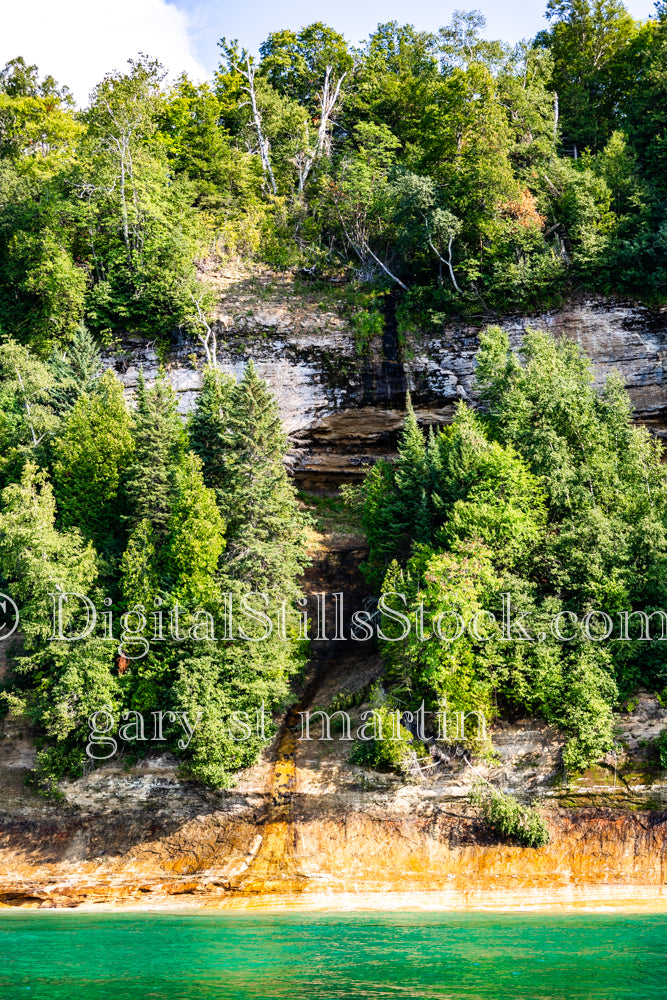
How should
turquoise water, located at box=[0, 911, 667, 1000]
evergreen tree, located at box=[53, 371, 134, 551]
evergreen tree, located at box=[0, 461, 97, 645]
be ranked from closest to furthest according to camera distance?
turquoise water, located at box=[0, 911, 667, 1000], evergreen tree, located at box=[0, 461, 97, 645], evergreen tree, located at box=[53, 371, 134, 551]

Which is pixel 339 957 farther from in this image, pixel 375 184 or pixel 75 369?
pixel 375 184

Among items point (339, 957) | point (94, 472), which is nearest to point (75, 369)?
point (94, 472)

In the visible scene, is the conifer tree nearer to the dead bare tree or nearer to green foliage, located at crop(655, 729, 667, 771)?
the dead bare tree

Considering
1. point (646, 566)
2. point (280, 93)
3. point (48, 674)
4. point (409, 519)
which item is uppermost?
point (280, 93)

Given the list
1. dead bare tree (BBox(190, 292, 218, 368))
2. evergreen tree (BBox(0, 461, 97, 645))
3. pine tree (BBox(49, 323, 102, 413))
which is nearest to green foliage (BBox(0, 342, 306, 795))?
evergreen tree (BBox(0, 461, 97, 645))

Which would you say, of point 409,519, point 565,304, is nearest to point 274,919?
point 409,519

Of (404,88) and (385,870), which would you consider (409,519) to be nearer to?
(385,870)
